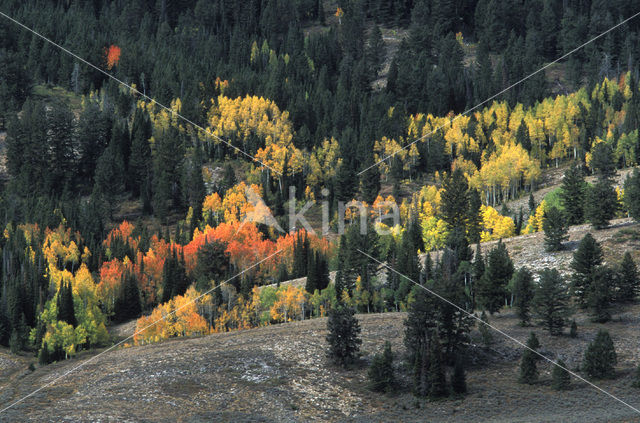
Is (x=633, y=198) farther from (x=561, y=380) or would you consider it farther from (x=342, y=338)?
(x=342, y=338)

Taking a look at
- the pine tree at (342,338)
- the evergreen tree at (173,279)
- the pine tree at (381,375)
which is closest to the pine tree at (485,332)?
the pine tree at (342,338)

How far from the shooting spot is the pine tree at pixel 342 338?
83.8 metres

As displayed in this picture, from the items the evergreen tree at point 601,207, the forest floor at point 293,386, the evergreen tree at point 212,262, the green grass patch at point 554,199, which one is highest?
the green grass patch at point 554,199

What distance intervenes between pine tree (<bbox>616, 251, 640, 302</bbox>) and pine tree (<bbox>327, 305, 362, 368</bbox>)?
126 ft

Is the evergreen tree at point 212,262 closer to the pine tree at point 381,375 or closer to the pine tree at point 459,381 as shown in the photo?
the pine tree at point 381,375

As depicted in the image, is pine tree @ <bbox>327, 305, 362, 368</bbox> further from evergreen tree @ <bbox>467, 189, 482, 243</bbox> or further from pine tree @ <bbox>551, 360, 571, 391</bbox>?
evergreen tree @ <bbox>467, 189, 482, 243</bbox>

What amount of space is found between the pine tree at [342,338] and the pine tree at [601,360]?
23805 millimetres

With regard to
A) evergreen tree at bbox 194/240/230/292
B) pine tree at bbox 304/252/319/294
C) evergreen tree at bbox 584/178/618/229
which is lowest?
pine tree at bbox 304/252/319/294

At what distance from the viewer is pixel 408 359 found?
8088 centimetres

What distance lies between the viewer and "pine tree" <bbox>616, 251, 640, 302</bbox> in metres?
101

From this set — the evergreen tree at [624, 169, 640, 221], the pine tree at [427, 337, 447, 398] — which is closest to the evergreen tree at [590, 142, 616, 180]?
the evergreen tree at [624, 169, 640, 221]

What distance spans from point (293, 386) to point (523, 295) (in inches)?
1407

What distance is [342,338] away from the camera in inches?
3300

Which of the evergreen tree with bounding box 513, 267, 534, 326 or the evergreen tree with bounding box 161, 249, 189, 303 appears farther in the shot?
the evergreen tree with bounding box 161, 249, 189, 303
